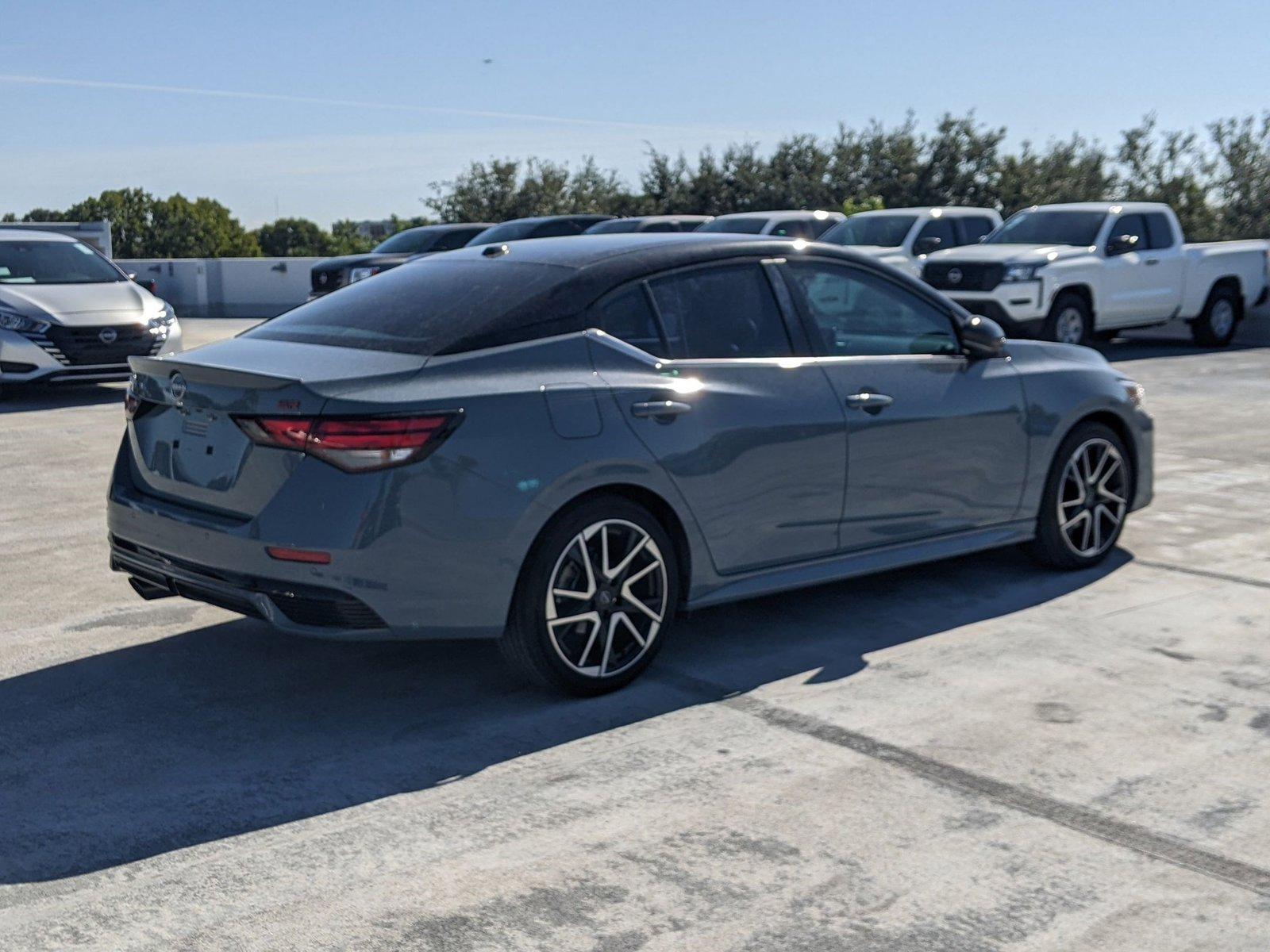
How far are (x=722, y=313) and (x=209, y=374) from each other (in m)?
1.90

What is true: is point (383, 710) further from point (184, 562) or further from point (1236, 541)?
point (1236, 541)

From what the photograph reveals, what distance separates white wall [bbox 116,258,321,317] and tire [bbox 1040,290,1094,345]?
19.6 metres

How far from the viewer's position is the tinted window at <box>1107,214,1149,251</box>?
765 inches

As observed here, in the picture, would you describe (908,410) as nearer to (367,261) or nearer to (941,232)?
(941,232)

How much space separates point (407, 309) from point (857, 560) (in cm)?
203

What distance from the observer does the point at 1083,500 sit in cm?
718

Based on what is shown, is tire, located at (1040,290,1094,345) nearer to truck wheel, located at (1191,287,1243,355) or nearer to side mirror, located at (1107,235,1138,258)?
side mirror, located at (1107,235,1138,258)

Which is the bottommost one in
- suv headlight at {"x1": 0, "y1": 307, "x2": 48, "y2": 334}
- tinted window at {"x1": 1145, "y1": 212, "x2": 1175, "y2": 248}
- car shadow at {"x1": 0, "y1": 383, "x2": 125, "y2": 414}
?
car shadow at {"x1": 0, "y1": 383, "x2": 125, "y2": 414}

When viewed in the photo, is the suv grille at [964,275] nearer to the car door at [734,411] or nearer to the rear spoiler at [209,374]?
the car door at [734,411]

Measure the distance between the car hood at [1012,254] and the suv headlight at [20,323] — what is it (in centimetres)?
1058

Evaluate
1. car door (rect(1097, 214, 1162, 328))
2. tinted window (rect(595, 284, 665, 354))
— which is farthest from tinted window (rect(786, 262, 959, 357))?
car door (rect(1097, 214, 1162, 328))

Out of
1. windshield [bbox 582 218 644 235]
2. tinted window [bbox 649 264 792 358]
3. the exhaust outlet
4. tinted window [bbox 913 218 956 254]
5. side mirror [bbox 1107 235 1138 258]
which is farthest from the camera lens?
windshield [bbox 582 218 644 235]

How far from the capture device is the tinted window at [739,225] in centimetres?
2333

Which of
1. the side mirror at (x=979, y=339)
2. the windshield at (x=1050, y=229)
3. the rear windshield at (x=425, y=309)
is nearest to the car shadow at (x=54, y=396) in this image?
the rear windshield at (x=425, y=309)
